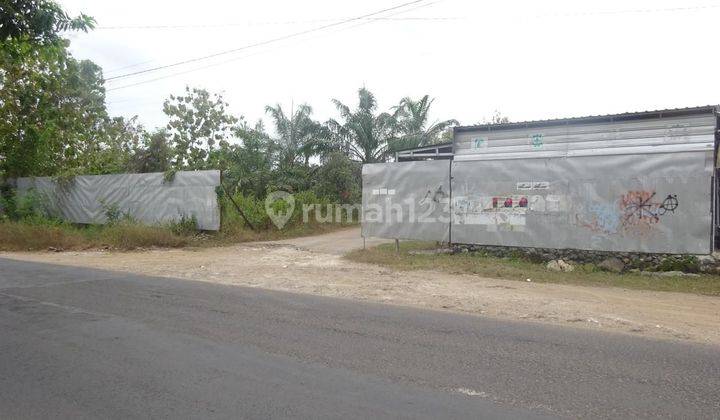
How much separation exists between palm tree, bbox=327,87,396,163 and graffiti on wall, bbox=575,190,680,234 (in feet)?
51.7

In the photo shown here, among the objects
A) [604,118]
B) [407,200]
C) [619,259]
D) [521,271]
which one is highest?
[604,118]

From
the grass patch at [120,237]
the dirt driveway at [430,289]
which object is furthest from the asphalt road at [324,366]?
the grass patch at [120,237]

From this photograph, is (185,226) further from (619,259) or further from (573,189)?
(619,259)

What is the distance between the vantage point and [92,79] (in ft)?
77.6

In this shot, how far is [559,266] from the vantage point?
1012 cm

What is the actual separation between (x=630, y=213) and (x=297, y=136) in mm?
19048

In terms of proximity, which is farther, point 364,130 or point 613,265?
point 364,130

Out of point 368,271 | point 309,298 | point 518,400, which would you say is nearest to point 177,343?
point 309,298

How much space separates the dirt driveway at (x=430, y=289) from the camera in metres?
6.54

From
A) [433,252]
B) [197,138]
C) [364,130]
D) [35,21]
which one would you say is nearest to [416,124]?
[364,130]

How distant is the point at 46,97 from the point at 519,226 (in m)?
18.1

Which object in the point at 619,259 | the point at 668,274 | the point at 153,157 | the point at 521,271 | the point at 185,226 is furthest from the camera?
the point at 153,157

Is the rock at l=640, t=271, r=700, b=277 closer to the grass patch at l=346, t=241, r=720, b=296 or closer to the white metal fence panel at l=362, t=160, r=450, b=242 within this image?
the grass patch at l=346, t=241, r=720, b=296

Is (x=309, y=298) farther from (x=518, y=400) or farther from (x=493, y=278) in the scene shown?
(x=518, y=400)
